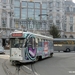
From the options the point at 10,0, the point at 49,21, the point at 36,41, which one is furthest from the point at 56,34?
the point at 36,41

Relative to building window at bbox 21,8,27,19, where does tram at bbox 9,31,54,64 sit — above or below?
below

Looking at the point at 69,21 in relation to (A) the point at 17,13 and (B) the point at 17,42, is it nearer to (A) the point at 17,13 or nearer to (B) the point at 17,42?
(A) the point at 17,13

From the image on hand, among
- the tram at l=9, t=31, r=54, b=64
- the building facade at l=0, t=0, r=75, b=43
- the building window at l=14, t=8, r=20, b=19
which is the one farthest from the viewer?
the building window at l=14, t=8, r=20, b=19

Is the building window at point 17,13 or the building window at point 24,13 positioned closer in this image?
the building window at point 17,13

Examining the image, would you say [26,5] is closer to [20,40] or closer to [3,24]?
[3,24]

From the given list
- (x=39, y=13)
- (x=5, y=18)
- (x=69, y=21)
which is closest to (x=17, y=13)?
(x=39, y=13)

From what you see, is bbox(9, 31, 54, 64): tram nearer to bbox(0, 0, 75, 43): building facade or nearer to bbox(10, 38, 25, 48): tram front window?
bbox(10, 38, 25, 48): tram front window

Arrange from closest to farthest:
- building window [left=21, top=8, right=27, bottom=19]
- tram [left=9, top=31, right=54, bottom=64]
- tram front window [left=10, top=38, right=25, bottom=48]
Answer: tram [left=9, top=31, right=54, bottom=64]
tram front window [left=10, top=38, right=25, bottom=48]
building window [left=21, top=8, right=27, bottom=19]

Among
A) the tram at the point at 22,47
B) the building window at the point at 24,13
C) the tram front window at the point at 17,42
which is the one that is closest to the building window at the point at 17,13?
the building window at the point at 24,13

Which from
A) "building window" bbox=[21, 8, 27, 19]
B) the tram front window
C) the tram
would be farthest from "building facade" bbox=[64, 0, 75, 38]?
the tram front window

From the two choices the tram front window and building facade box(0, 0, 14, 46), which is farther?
building facade box(0, 0, 14, 46)

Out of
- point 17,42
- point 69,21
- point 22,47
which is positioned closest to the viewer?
point 22,47

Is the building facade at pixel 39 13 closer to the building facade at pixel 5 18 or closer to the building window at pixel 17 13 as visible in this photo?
the building window at pixel 17 13


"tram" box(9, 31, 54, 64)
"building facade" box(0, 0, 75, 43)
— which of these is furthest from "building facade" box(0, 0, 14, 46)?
"tram" box(9, 31, 54, 64)
